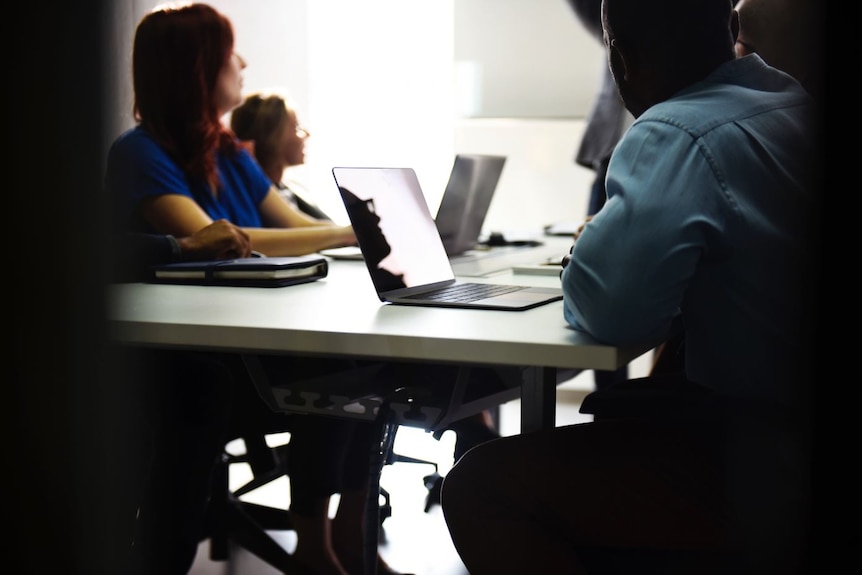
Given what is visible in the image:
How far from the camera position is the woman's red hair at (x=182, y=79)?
2.01 metres

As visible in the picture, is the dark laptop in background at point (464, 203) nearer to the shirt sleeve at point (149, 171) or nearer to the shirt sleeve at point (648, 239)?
the shirt sleeve at point (149, 171)

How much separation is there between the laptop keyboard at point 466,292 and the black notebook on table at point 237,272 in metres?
0.25

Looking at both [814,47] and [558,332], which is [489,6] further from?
[814,47]

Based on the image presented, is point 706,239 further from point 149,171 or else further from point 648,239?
point 149,171

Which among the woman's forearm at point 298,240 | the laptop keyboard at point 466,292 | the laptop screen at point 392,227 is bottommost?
the woman's forearm at point 298,240

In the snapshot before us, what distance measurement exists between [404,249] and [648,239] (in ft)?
1.64

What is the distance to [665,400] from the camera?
1.04 m

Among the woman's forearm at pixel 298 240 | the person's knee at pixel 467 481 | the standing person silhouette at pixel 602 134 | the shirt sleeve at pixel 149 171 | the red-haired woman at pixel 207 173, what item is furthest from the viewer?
the standing person silhouette at pixel 602 134

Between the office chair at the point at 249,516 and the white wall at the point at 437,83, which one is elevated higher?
the white wall at the point at 437,83

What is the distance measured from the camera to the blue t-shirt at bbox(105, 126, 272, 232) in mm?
1899

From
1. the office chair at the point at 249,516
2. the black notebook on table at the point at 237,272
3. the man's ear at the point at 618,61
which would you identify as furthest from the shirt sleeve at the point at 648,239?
the office chair at the point at 249,516

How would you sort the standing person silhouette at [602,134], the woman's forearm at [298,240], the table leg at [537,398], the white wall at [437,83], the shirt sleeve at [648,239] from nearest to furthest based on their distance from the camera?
the shirt sleeve at [648,239] < the table leg at [537,398] < the woman's forearm at [298,240] < the standing person silhouette at [602,134] < the white wall at [437,83]

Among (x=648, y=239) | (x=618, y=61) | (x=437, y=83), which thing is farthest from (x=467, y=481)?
(x=437, y=83)

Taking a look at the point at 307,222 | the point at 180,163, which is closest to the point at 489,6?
the point at 307,222
